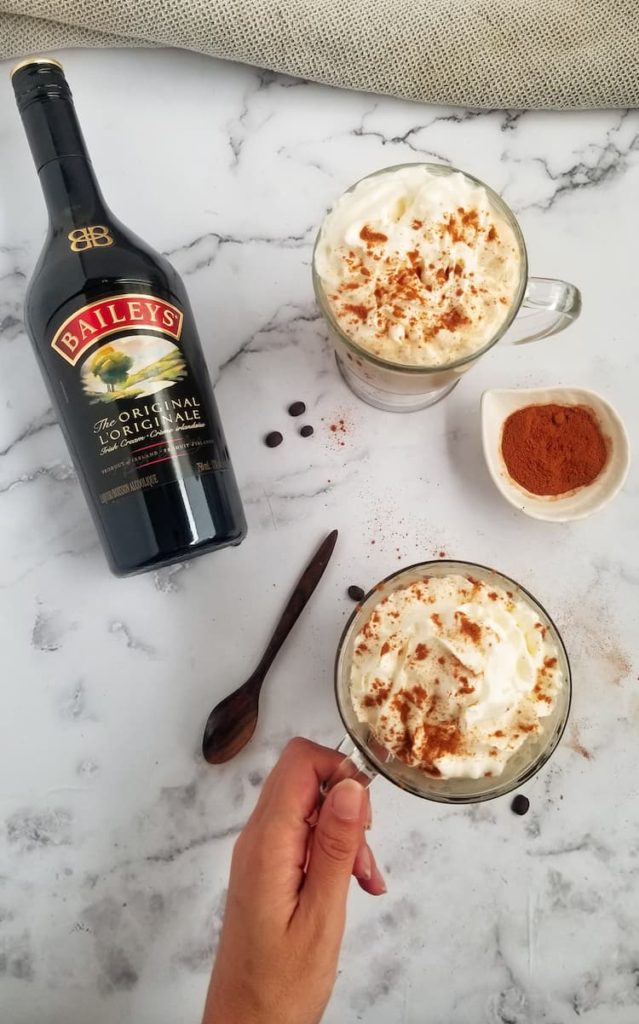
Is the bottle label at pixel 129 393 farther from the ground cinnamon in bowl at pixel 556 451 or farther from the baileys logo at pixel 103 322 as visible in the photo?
the ground cinnamon in bowl at pixel 556 451

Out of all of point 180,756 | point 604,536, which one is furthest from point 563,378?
point 180,756

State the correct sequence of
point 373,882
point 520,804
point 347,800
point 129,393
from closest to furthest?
point 347,800
point 129,393
point 373,882
point 520,804

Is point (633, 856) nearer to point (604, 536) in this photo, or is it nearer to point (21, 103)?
point (604, 536)

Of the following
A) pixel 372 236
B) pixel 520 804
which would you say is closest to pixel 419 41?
pixel 372 236

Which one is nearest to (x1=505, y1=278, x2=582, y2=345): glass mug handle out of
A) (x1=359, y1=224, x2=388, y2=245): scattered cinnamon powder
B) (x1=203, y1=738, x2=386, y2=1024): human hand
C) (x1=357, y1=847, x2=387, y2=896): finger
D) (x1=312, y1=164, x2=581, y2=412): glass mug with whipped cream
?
(x1=312, y1=164, x2=581, y2=412): glass mug with whipped cream

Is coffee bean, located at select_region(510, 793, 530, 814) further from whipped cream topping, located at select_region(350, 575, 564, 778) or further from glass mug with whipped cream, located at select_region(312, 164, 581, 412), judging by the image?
glass mug with whipped cream, located at select_region(312, 164, 581, 412)

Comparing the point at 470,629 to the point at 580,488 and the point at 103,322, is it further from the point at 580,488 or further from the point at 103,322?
the point at 103,322
